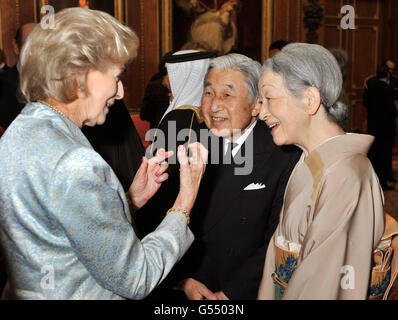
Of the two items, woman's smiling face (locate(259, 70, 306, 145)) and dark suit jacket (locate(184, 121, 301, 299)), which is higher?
woman's smiling face (locate(259, 70, 306, 145))

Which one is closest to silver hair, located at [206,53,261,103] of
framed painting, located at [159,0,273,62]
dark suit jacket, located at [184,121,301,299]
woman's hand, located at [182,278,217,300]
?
dark suit jacket, located at [184,121,301,299]

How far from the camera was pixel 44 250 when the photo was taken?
1.37 metres

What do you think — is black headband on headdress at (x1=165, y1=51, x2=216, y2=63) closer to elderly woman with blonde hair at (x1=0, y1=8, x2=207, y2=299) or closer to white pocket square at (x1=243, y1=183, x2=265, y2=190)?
white pocket square at (x1=243, y1=183, x2=265, y2=190)

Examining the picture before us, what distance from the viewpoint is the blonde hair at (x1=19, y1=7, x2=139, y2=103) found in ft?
4.62

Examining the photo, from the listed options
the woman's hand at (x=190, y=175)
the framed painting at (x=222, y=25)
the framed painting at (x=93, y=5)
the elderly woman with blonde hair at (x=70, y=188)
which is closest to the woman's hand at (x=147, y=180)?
the woman's hand at (x=190, y=175)

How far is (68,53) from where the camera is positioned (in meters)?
1.41

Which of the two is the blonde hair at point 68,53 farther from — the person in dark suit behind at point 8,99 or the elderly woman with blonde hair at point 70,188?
the person in dark suit behind at point 8,99

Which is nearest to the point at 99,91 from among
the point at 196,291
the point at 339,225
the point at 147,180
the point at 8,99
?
the point at 147,180

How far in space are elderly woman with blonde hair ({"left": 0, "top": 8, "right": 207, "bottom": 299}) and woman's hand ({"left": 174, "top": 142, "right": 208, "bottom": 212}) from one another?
0.13m

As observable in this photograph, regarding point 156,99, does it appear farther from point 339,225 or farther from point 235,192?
point 339,225

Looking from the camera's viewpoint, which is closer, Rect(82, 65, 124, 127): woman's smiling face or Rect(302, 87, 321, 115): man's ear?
Rect(82, 65, 124, 127): woman's smiling face

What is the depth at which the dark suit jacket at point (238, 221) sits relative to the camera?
2.25 metres

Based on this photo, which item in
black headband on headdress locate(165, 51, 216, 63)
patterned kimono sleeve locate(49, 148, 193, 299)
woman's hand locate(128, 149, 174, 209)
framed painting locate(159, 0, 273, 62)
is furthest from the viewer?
framed painting locate(159, 0, 273, 62)

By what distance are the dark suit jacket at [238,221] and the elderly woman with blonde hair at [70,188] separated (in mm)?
786
